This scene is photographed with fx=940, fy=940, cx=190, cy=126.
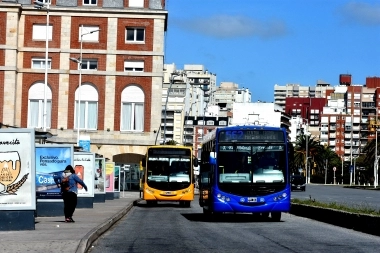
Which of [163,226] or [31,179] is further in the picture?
[163,226]

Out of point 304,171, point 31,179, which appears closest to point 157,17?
point 31,179

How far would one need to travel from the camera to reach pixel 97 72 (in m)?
77.1

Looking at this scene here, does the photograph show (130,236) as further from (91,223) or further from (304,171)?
(304,171)

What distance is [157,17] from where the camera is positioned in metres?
76.9

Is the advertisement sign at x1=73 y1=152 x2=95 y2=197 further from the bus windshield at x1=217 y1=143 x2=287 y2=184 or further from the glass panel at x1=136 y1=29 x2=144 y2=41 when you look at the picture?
the glass panel at x1=136 y1=29 x2=144 y2=41

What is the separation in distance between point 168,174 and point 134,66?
103 feet

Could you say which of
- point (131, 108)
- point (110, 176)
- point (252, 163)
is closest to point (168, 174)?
point (110, 176)

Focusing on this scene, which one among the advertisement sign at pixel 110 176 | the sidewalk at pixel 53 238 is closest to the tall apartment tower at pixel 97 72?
the advertisement sign at pixel 110 176

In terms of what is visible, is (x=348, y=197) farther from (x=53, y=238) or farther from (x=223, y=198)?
(x=53, y=238)

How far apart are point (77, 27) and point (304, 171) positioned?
93365mm

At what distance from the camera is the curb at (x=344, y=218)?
74.4 ft

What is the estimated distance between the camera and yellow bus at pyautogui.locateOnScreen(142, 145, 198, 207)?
46.6 metres

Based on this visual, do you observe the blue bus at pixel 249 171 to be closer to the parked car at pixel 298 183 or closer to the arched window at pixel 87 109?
the arched window at pixel 87 109

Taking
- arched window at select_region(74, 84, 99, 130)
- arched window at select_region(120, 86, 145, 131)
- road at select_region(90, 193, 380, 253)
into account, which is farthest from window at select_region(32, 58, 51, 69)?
road at select_region(90, 193, 380, 253)
